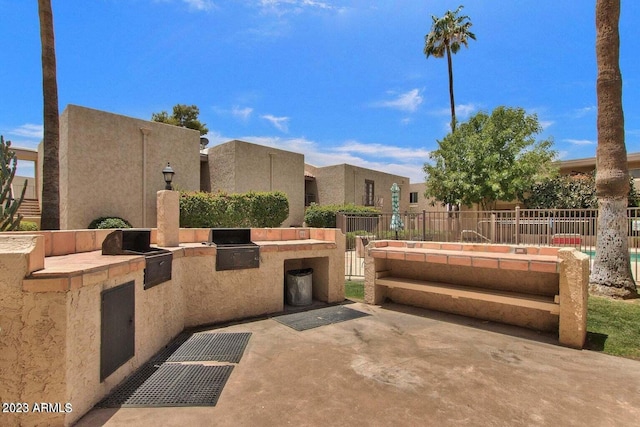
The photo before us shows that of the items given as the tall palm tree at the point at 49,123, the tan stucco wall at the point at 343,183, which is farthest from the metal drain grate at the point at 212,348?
the tan stucco wall at the point at 343,183

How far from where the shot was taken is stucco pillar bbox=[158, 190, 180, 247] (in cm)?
517

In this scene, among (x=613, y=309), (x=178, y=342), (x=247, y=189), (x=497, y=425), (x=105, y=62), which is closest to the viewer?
(x=497, y=425)

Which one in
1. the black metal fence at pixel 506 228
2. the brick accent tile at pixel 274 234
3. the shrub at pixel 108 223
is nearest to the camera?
the brick accent tile at pixel 274 234

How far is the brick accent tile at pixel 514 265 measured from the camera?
461 cm

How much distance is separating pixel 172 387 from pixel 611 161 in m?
9.61

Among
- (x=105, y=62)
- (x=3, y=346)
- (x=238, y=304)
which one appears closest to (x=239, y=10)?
(x=105, y=62)

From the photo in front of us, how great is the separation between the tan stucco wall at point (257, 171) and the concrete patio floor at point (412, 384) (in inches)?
601

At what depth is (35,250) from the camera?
2523 mm

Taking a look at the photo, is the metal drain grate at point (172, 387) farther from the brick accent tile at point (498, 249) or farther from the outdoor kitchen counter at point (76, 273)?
the brick accent tile at point (498, 249)

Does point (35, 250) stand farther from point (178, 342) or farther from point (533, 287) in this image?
point (533, 287)

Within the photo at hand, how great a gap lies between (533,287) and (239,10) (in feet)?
35.5

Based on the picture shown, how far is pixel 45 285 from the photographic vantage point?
241cm

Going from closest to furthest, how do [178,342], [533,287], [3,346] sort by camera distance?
1. [3,346]
2. [178,342]
3. [533,287]

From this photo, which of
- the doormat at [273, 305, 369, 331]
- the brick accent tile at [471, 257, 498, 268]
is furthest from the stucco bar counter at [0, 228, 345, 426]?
the brick accent tile at [471, 257, 498, 268]
